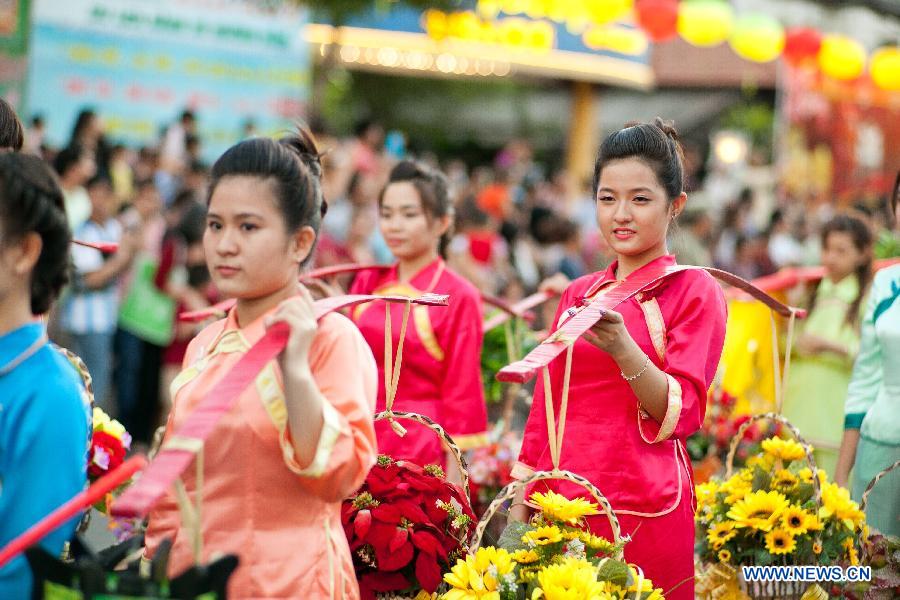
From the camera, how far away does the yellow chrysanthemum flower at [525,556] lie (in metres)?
3.11

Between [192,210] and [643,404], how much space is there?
221 inches

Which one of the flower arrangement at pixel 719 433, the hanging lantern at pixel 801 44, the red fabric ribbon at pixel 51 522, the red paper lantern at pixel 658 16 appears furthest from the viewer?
the hanging lantern at pixel 801 44

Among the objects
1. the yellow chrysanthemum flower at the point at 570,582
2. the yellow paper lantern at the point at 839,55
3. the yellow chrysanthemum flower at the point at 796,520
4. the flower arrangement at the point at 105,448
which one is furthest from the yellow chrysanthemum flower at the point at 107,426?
the yellow paper lantern at the point at 839,55

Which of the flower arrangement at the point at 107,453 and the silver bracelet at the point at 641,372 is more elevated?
the silver bracelet at the point at 641,372

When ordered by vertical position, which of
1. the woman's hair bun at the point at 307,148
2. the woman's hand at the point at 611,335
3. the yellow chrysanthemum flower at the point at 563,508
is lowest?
the yellow chrysanthemum flower at the point at 563,508

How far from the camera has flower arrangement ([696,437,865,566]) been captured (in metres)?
3.93

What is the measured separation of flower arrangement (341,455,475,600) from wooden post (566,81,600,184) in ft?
64.3

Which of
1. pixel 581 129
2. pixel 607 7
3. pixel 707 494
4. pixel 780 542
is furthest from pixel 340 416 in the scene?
pixel 581 129

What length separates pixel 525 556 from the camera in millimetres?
3117

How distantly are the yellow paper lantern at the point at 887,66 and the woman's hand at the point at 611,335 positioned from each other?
17.5 metres

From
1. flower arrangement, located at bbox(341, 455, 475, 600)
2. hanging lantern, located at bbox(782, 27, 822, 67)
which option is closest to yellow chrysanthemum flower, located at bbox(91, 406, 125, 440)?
flower arrangement, located at bbox(341, 455, 475, 600)

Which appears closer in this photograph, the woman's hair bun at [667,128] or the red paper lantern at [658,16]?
the woman's hair bun at [667,128]

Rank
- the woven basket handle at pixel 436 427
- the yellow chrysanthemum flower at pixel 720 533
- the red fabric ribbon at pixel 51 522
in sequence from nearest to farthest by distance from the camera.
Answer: the red fabric ribbon at pixel 51 522 < the woven basket handle at pixel 436 427 < the yellow chrysanthemum flower at pixel 720 533

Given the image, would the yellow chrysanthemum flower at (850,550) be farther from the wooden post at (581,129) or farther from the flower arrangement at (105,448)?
the wooden post at (581,129)
